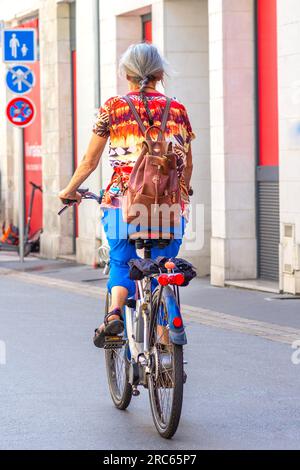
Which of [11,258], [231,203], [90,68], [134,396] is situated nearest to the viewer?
[134,396]

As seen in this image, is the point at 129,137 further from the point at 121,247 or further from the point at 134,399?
the point at 134,399

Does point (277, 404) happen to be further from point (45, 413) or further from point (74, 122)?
point (74, 122)

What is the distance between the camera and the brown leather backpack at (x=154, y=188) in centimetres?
769

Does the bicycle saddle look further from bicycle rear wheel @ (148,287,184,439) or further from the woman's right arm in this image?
the woman's right arm

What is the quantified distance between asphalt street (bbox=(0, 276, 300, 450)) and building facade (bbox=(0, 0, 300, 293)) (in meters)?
2.23

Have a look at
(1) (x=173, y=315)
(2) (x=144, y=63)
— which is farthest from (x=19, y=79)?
(1) (x=173, y=315)

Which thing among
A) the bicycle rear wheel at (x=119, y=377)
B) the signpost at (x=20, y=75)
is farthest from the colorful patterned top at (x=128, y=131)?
the signpost at (x=20, y=75)

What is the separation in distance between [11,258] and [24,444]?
16.1m

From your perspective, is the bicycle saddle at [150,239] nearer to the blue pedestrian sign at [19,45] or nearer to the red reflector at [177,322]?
the red reflector at [177,322]

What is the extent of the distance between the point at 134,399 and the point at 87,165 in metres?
1.62

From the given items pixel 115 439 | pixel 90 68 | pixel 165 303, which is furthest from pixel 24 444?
pixel 90 68

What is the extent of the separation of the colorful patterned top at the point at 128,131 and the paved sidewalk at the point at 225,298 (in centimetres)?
490

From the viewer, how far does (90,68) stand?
860 inches

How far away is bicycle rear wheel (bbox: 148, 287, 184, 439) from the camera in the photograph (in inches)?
286
